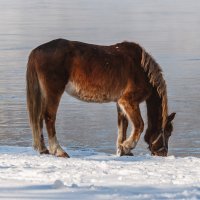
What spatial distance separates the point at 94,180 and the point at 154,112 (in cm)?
422

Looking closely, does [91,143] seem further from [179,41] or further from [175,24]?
[175,24]

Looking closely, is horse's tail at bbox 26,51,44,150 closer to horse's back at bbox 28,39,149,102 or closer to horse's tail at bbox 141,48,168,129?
horse's back at bbox 28,39,149,102

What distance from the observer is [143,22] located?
136 ft

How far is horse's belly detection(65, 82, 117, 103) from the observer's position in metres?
8.46

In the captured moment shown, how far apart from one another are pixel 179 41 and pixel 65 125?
17.2m

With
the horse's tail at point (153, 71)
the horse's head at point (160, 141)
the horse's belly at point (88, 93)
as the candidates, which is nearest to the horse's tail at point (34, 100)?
the horse's belly at point (88, 93)

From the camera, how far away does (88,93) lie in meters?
8.59

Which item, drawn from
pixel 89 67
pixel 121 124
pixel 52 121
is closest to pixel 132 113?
pixel 121 124

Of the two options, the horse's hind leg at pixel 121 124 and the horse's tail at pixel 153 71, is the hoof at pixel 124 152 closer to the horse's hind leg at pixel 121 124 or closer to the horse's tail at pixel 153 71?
the horse's hind leg at pixel 121 124

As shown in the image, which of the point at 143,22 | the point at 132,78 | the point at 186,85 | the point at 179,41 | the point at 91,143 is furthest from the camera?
the point at 143,22

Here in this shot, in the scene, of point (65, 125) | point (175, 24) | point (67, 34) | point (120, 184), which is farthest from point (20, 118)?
point (175, 24)

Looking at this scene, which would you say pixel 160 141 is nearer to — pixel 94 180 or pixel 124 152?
pixel 124 152

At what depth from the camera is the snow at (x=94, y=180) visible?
15.1ft

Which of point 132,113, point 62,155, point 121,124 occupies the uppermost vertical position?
point 132,113
